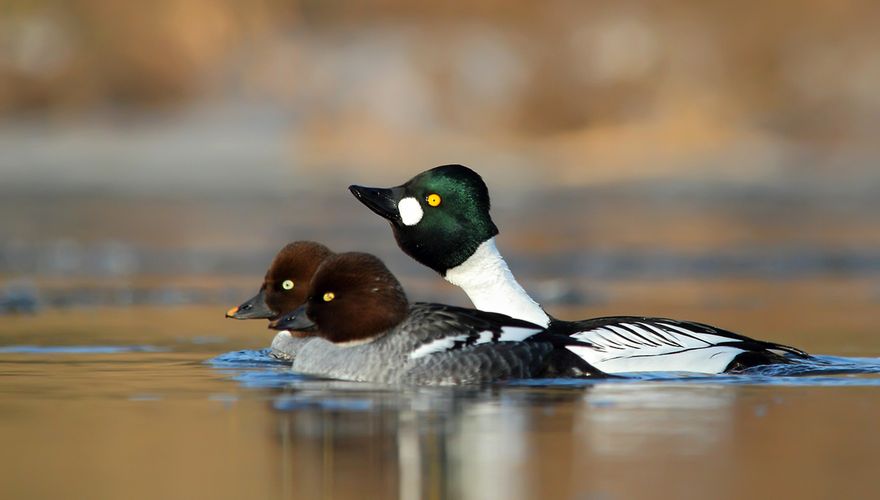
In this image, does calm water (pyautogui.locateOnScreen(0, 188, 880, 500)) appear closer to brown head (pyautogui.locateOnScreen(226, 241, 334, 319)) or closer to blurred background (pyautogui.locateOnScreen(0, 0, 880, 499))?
blurred background (pyautogui.locateOnScreen(0, 0, 880, 499))

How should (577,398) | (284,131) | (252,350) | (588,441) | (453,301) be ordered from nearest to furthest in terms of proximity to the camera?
(588,441) → (577,398) → (252,350) → (453,301) → (284,131)

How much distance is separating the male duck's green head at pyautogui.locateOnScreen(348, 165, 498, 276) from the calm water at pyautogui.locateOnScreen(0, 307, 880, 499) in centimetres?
124

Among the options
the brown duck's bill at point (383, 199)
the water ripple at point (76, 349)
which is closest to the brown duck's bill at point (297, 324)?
the brown duck's bill at point (383, 199)

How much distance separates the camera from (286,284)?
470 inches

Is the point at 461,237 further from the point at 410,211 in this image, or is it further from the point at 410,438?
the point at 410,438

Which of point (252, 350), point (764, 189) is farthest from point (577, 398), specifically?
point (764, 189)

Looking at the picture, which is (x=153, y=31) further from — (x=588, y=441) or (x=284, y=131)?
(x=588, y=441)

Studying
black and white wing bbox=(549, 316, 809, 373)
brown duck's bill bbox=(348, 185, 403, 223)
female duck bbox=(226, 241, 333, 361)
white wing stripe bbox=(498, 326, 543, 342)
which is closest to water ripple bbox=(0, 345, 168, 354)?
female duck bbox=(226, 241, 333, 361)

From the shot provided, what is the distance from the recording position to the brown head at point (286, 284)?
11883mm

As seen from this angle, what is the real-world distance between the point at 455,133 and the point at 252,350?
20406 mm

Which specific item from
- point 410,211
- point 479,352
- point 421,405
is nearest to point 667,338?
point 479,352

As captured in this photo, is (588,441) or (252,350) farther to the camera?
(252,350)

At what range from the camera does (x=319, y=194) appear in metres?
30.2

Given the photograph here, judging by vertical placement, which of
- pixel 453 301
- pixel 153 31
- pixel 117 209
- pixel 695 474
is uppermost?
pixel 153 31
